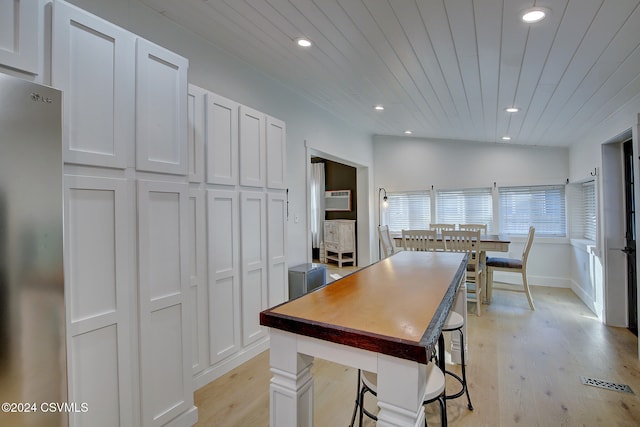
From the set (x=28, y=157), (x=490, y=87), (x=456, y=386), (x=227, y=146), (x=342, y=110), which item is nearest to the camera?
(x=28, y=157)

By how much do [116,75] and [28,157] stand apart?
0.61 m

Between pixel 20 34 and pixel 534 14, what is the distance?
2.32m

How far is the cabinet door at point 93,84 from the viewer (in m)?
1.32

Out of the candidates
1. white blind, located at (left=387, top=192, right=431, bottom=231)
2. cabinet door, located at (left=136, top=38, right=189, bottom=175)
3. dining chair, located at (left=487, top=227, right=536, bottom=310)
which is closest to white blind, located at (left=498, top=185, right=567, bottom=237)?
dining chair, located at (left=487, top=227, right=536, bottom=310)

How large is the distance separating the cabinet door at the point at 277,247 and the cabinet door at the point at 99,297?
1.45 m

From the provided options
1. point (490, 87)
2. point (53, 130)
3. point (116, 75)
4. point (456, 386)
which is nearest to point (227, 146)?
point (116, 75)

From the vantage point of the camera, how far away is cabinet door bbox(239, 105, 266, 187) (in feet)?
8.64

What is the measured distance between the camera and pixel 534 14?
1.64 metres

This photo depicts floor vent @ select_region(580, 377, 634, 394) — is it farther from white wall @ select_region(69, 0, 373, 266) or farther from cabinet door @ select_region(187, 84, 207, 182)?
cabinet door @ select_region(187, 84, 207, 182)

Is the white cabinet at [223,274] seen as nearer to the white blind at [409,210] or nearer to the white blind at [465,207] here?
the white blind at [409,210]

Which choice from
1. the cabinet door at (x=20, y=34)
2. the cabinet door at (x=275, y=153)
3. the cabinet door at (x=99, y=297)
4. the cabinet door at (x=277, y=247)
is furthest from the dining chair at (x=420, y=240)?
the cabinet door at (x=20, y=34)

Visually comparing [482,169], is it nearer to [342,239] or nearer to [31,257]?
[342,239]

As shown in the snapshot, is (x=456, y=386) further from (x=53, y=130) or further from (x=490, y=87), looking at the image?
(x=53, y=130)

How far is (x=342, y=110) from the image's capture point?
4.40 metres
